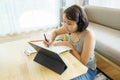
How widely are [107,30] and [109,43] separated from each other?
46 centimetres

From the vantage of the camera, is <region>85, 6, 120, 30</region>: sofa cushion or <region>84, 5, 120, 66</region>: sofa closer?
<region>84, 5, 120, 66</region>: sofa

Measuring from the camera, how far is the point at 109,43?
5.47 ft

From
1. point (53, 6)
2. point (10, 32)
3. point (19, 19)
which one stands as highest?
point (53, 6)

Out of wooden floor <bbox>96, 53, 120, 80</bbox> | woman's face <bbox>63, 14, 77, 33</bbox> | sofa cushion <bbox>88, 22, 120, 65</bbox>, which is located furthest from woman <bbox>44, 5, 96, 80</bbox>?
wooden floor <bbox>96, 53, 120, 80</bbox>

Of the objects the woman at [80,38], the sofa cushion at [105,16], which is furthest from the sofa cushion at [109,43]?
the woman at [80,38]

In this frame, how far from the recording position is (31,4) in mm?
2859

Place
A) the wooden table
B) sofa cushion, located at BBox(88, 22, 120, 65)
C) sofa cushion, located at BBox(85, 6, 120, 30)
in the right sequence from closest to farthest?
the wooden table < sofa cushion, located at BBox(88, 22, 120, 65) < sofa cushion, located at BBox(85, 6, 120, 30)

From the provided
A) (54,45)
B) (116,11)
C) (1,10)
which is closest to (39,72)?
(54,45)

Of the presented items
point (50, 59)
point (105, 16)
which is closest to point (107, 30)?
point (105, 16)

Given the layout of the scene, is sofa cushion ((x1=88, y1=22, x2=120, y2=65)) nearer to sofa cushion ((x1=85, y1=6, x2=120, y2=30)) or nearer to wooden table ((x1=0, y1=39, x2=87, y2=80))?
sofa cushion ((x1=85, y1=6, x2=120, y2=30))

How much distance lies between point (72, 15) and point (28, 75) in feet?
1.82

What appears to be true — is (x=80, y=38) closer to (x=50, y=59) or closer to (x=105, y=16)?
(x=50, y=59)

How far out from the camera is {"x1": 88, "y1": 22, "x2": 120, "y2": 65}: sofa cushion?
154 cm

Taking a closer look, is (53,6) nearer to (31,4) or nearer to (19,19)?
(31,4)
